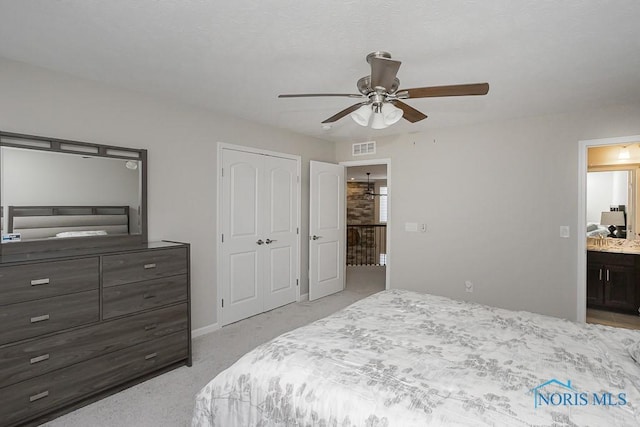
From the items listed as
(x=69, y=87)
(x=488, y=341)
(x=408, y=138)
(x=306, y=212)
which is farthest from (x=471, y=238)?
(x=69, y=87)

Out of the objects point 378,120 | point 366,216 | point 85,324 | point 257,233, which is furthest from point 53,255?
point 366,216

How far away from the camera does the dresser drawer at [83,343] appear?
205 centimetres

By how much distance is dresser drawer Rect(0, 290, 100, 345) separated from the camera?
203cm

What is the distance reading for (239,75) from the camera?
2730 millimetres

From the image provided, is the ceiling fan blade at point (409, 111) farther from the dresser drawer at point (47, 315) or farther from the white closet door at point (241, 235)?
the dresser drawer at point (47, 315)

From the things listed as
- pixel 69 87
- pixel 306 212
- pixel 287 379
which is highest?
pixel 69 87

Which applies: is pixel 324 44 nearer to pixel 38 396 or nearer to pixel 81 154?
pixel 81 154

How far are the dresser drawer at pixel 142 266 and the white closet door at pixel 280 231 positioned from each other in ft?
5.34

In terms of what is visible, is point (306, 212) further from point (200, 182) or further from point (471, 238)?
point (471, 238)

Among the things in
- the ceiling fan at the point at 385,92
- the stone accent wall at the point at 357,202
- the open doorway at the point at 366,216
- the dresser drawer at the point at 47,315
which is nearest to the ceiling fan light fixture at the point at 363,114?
the ceiling fan at the point at 385,92

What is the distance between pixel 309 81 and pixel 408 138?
243 cm

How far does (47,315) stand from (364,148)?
4.30 meters
